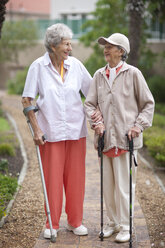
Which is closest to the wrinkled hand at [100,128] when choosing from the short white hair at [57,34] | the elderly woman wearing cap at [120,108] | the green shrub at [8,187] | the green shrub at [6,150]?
the elderly woman wearing cap at [120,108]

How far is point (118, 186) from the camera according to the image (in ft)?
13.9

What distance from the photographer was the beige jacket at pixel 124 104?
4059mm

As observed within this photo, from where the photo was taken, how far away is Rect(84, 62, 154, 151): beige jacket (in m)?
4.06

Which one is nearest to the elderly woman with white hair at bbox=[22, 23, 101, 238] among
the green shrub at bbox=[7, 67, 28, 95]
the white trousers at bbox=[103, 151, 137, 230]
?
the white trousers at bbox=[103, 151, 137, 230]

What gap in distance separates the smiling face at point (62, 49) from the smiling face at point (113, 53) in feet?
1.23

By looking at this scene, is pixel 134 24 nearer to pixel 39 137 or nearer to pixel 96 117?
pixel 96 117

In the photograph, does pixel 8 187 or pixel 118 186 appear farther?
pixel 8 187

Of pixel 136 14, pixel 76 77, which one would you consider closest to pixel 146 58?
pixel 136 14

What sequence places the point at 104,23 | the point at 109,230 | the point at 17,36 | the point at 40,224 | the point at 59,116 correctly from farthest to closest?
the point at 17,36, the point at 104,23, the point at 40,224, the point at 109,230, the point at 59,116

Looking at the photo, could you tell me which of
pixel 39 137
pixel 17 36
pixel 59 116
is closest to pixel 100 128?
pixel 59 116

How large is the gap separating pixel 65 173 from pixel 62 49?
4.18 ft

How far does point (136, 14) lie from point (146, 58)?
277 inches

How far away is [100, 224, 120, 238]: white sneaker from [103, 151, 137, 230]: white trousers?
0.09 metres

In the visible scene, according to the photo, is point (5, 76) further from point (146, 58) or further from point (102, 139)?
point (102, 139)
